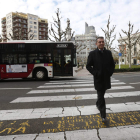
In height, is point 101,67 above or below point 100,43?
below

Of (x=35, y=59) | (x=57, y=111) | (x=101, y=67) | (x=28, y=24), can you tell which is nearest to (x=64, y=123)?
(x=57, y=111)

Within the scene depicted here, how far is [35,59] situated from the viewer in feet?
39.9

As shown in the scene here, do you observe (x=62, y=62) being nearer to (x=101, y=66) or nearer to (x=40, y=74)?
(x=40, y=74)

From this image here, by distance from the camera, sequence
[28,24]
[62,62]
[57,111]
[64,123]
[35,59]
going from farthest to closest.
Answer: [28,24] → [62,62] → [35,59] → [57,111] → [64,123]

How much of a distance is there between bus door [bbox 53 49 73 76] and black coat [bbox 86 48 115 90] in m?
8.95

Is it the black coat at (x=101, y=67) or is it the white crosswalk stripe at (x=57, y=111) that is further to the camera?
the white crosswalk stripe at (x=57, y=111)

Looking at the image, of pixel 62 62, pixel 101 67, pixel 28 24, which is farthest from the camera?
pixel 28 24

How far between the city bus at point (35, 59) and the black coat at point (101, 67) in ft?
29.5

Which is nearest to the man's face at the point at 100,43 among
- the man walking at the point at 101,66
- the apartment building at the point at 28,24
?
the man walking at the point at 101,66

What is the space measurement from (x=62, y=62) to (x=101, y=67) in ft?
30.3

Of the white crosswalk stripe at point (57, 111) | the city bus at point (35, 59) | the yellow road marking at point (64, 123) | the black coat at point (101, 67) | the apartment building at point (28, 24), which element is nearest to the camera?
the yellow road marking at point (64, 123)

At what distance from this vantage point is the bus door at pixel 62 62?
12.4m

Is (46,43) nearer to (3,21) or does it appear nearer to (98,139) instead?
(98,139)

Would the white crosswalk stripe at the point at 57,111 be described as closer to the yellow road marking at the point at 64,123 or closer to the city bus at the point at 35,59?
the yellow road marking at the point at 64,123
